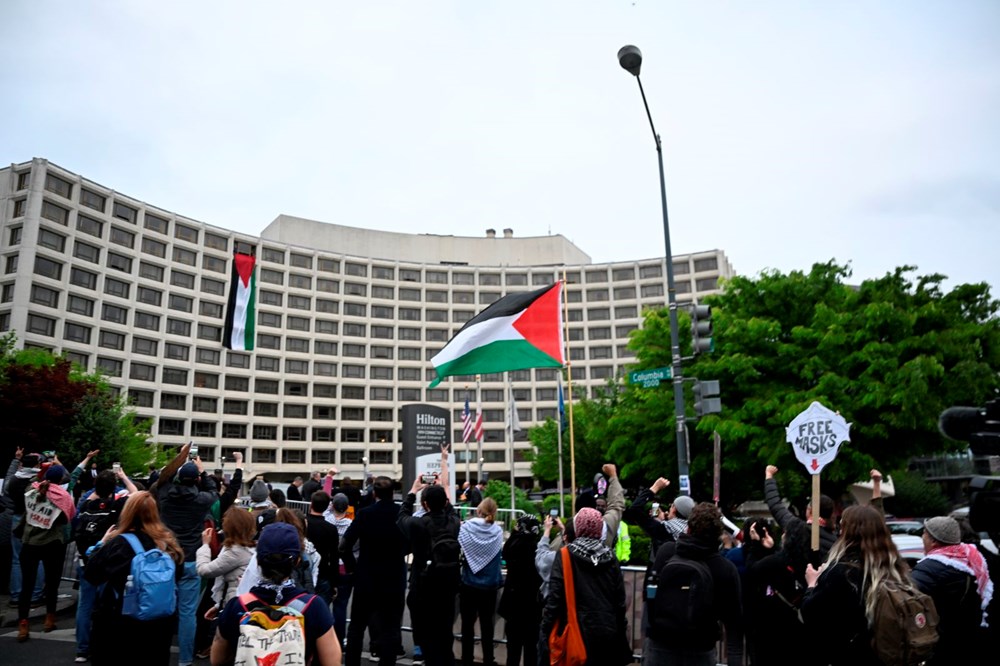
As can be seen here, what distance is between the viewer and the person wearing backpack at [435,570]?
24.2 ft

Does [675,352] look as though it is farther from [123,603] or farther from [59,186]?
[59,186]

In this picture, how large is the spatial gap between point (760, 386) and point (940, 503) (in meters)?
28.8

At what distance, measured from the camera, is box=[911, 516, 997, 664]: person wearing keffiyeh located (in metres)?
4.50

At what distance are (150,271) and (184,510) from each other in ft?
226

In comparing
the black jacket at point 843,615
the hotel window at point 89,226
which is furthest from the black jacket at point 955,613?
the hotel window at point 89,226

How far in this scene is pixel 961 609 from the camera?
4559 mm

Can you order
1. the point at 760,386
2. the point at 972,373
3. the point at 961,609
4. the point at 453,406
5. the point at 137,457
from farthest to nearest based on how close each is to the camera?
the point at 453,406 → the point at 137,457 → the point at 760,386 → the point at 972,373 → the point at 961,609

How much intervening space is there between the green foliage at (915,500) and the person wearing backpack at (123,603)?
46686 mm

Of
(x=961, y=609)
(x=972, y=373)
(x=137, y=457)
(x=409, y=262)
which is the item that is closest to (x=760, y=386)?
(x=972, y=373)

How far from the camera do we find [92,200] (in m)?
63.5

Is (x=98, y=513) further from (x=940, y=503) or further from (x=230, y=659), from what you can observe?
(x=940, y=503)

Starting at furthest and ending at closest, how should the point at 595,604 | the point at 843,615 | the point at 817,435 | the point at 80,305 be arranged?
the point at 80,305
the point at 817,435
the point at 595,604
the point at 843,615

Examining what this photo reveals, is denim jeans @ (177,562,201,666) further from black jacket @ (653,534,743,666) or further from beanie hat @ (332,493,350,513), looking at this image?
black jacket @ (653,534,743,666)

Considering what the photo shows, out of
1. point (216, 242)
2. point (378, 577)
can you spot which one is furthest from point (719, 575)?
point (216, 242)
